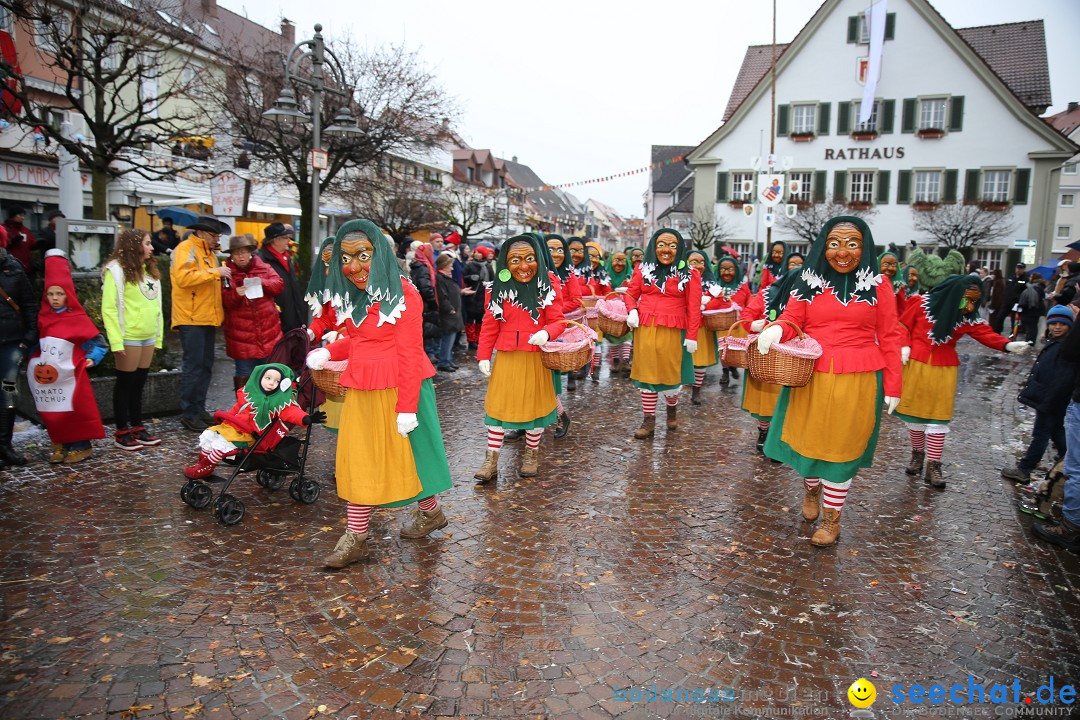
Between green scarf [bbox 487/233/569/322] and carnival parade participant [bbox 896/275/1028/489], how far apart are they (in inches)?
134

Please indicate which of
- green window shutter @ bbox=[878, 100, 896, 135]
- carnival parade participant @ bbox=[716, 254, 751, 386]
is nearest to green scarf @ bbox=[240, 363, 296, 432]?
carnival parade participant @ bbox=[716, 254, 751, 386]

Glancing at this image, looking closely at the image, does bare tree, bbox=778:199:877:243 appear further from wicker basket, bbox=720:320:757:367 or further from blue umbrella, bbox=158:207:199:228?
wicker basket, bbox=720:320:757:367

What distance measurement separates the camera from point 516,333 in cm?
610

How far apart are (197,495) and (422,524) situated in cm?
186

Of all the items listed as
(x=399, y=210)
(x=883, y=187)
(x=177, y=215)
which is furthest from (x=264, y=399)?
(x=883, y=187)

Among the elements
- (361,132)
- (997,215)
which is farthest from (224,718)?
(997,215)

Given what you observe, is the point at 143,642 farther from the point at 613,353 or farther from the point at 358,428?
the point at 613,353

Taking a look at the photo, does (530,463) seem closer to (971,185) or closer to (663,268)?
(663,268)

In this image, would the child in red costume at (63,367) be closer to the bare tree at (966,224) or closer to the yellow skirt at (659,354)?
the yellow skirt at (659,354)

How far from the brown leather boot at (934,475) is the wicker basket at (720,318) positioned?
333 cm

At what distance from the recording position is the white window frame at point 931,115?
3086cm

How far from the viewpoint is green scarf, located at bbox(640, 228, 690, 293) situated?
786 centimetres

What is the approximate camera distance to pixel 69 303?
6.29m

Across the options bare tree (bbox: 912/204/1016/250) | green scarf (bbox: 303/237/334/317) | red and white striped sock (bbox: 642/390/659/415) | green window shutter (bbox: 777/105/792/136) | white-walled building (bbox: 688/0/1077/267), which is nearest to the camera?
green scarf (bbox: 303/237/334/317)
